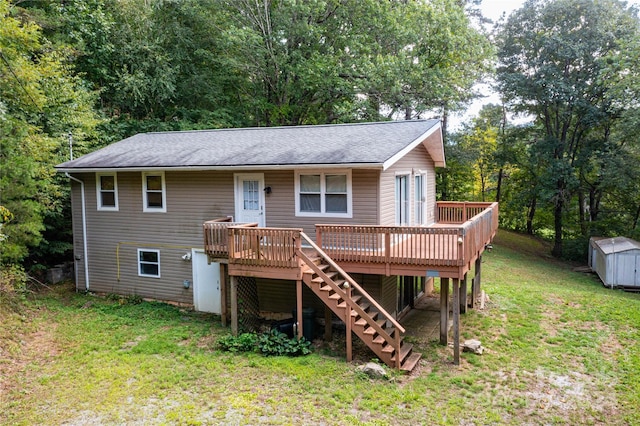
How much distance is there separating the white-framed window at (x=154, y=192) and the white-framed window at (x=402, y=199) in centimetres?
711

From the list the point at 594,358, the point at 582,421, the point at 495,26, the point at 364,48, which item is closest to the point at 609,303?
the point at 594,358

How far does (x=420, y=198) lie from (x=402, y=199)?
188 cm

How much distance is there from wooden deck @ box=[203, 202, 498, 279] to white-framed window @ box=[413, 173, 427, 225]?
317cm

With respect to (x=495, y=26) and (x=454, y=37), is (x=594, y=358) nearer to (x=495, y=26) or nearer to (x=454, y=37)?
(x=454, y=37)

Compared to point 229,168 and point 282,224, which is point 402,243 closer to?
point 282,224

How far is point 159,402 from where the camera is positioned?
793cm

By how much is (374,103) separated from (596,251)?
1354 centimetres

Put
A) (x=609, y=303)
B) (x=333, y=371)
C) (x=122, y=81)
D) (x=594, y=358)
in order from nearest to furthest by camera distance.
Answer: (x=333, y=371), (x=594, y=358), (x=609, y=303), (x=122, y=81)

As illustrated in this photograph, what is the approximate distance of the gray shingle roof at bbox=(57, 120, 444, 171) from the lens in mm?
11570

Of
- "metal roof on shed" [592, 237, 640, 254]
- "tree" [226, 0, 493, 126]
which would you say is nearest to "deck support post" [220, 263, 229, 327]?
"tree" [226, 0, 493, 126]

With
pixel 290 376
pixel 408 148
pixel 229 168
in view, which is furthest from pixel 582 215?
pixel 290 376

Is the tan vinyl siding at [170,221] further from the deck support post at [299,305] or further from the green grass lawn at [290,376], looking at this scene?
the deck support post at [299,305]

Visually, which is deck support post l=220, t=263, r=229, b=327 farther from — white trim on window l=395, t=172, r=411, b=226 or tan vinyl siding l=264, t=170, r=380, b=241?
white trim on window l=395, t=172, r=411, b=226

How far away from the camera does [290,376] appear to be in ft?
29.2
